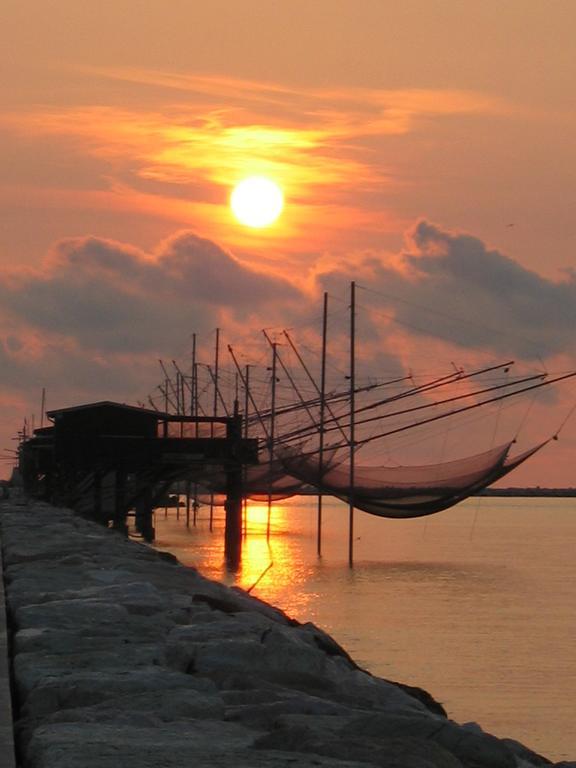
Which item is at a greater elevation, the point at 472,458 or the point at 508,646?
the point at 472,458

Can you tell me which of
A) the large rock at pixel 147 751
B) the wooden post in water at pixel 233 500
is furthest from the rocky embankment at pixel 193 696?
the wooden post in water at pixel 233 500

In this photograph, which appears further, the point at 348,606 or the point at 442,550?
the point at 442,550

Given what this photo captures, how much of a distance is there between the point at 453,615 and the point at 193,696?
42209 mm

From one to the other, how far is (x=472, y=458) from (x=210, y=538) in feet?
155

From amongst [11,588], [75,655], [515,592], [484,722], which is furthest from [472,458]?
[75,655]

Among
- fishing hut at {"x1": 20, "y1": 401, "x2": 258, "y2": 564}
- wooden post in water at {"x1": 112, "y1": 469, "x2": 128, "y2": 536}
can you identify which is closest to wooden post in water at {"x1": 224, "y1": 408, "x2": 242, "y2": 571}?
fishing hut at {"x1": 20, "y1": 401, "x2": 258, "y2": 564}

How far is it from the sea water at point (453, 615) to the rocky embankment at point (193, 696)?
1064 cm

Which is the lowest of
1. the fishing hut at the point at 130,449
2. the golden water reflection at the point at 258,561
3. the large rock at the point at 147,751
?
the large rock at the point at 147,751

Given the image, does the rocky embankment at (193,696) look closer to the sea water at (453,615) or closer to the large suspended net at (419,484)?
the sea water at (453,615)

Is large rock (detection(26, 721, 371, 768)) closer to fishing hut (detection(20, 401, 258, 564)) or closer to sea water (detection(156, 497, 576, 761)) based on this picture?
sea water (detection(156, 497, 576, 761))

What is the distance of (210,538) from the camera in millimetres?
114812

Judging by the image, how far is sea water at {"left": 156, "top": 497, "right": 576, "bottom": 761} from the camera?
31.7m

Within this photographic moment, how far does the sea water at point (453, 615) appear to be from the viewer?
31650 mm

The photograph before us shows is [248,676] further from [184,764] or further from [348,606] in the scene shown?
[348,606]
